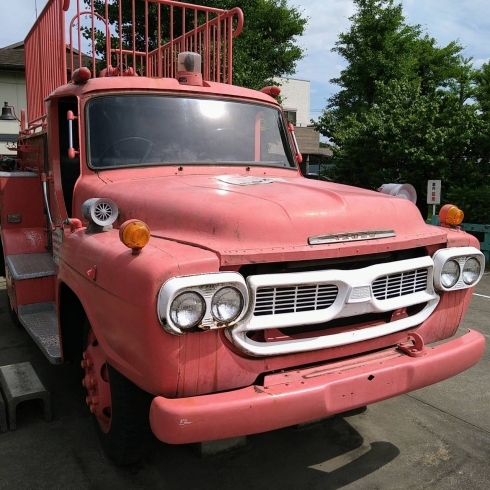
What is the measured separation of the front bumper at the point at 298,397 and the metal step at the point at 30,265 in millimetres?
2754

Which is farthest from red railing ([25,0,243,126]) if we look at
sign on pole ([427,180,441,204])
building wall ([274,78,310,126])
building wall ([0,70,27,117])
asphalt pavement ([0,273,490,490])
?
building wall ([274,78,310,126])

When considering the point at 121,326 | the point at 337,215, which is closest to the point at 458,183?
the point at 337,215

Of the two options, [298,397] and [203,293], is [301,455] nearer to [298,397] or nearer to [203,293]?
[298,397]

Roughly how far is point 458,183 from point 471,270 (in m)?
9.81

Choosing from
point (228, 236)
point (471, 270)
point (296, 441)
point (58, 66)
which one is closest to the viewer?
point (228, 236)

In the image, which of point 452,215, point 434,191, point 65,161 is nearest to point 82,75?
point 65,161

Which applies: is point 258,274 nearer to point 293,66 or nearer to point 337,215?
point 337,215

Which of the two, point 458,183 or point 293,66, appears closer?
point 458,183

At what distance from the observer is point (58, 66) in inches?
202

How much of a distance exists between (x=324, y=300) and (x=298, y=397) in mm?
500

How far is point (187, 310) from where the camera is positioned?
2.32 metres

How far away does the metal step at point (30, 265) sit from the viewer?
15.3ft

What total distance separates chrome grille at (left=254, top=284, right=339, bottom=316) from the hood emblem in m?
0.24

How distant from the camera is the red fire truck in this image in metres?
2.36
